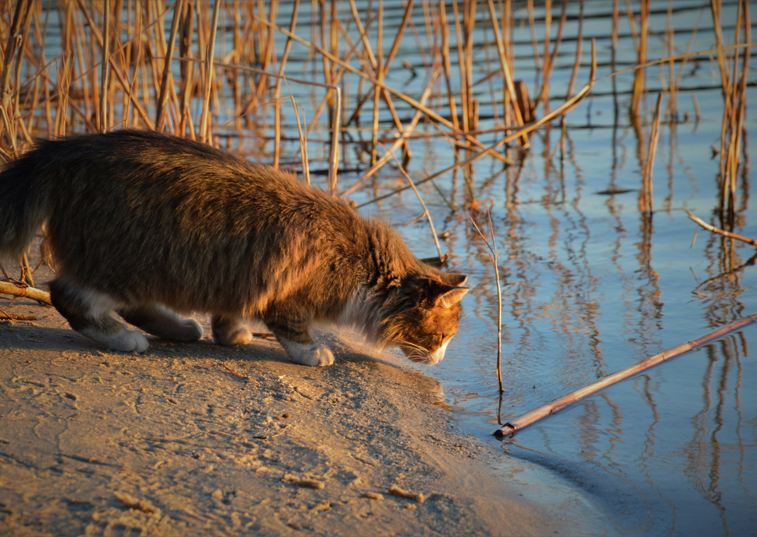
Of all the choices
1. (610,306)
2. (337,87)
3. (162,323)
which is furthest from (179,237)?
(610,306)

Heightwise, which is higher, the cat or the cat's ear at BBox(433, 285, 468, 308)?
the cat

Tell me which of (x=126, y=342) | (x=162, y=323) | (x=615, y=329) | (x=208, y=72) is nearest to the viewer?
(x=126, y=342)

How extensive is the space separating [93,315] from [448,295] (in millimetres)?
1525

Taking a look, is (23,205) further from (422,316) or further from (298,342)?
(422,316)

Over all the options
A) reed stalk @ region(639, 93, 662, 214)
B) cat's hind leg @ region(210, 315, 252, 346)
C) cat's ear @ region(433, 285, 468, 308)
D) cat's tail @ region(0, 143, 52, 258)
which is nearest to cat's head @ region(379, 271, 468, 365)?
cat's ear @ region(433, 285, 468, 308)

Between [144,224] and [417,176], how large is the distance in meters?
4.01

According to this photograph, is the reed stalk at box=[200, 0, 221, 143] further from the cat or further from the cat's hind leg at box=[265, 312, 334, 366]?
the cat's hind leg at box=[265, 312, 334, 366]

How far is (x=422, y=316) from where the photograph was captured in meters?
3.22

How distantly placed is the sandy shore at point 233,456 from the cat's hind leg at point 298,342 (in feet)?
0.39

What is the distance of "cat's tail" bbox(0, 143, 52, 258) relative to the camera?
2.77 meters

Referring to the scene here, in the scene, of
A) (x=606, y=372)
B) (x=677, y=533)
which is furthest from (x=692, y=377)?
(x=677, y=533)

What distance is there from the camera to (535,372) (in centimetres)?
305

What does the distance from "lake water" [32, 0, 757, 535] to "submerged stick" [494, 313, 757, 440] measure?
37 millimetres

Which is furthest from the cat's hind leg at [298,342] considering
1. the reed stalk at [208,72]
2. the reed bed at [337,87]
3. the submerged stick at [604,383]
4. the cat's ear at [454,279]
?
the reed stalk at [208,72]
